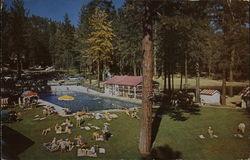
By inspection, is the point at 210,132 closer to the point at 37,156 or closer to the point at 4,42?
the point at 37,156

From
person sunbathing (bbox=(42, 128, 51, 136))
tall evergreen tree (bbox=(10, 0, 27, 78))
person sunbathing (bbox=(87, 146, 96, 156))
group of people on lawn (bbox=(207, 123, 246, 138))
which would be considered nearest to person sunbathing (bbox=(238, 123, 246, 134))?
group of people on lawn (bbox=(207, 123, 246, 138))

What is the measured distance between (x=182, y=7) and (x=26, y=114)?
17746mm

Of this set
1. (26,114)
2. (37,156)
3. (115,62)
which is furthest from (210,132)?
(115,62)

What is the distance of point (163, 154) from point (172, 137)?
2.77 m

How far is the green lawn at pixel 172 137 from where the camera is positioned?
1252 cm

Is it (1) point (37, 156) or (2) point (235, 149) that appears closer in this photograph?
(1) point (37, 156)

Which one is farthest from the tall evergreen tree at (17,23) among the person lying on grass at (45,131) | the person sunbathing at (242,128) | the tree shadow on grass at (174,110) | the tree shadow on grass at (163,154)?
the person sunbathing at (242,128)

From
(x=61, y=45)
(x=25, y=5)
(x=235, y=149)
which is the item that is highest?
(x=61, y=45)

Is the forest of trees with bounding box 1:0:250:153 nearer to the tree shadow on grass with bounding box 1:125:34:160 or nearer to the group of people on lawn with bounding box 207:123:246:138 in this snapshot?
the group of people on lawn with bounding box 207:123:246:138

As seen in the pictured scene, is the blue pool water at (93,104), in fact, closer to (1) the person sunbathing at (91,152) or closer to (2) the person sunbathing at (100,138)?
(2) the person sunbathing at (100,138)

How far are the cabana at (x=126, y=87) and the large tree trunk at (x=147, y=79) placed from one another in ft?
62.3

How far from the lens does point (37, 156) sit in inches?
456

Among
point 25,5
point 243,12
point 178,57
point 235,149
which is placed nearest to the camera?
point 25,5

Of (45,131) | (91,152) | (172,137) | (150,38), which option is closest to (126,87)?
(172,137)
